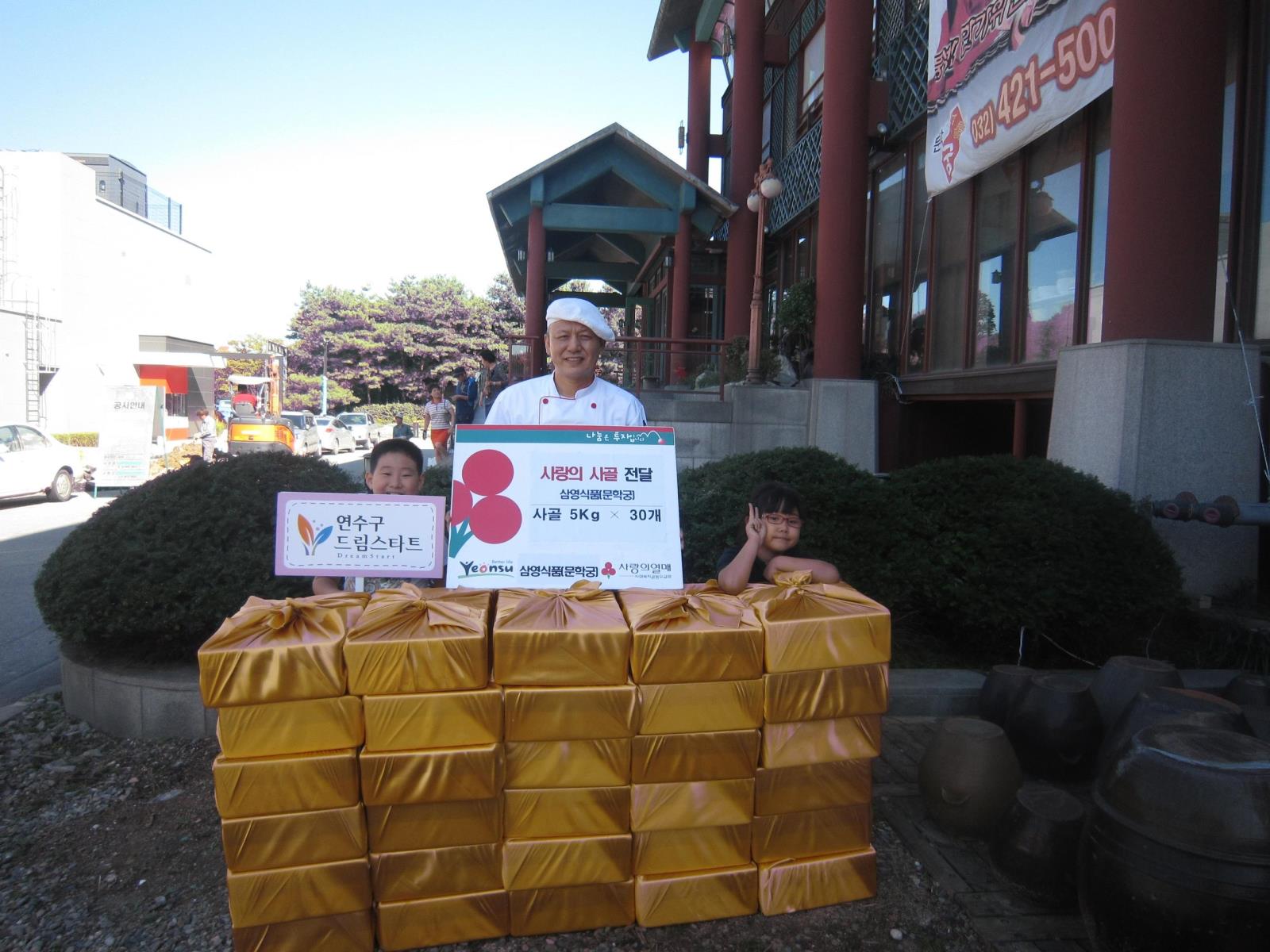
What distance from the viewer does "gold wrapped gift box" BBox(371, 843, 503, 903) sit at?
8.07ft

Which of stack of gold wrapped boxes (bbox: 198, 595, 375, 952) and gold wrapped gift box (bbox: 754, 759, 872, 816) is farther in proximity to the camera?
gold wrapped gift box (bbox: 754, 759, 872, 816)

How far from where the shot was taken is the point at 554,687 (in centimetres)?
245

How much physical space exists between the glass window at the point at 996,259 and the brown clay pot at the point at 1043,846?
22.0 feet

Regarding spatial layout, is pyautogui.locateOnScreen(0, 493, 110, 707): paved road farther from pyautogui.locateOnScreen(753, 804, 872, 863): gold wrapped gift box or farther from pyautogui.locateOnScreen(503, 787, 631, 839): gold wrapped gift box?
pyautogui.locateOnScreen(753, 804, 872, 863): gold wrapped gift box

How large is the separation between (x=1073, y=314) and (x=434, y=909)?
7385 mm

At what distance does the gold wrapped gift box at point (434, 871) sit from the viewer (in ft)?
8.07

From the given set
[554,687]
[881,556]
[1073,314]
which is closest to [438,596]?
[554,687]

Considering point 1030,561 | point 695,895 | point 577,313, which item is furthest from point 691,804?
point 1030,561

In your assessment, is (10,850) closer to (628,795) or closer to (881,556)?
(628,795)

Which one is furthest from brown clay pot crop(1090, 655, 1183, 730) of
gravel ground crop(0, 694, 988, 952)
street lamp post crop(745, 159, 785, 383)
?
street lamp post crop(745, 159, 785, 383)

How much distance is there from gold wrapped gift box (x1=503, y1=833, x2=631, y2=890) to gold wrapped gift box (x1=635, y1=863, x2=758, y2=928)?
0.13m

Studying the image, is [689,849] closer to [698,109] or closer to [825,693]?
[825,693]

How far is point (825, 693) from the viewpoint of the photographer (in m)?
2.61

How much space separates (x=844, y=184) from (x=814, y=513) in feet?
23.3
